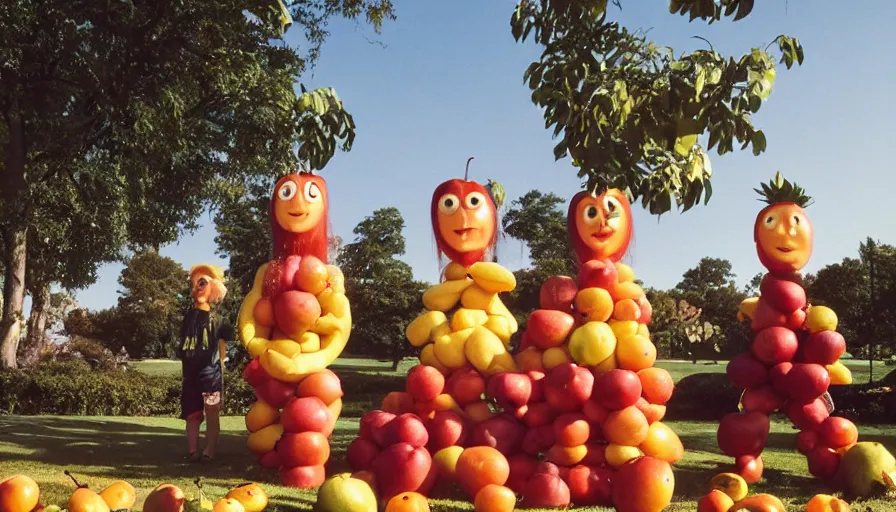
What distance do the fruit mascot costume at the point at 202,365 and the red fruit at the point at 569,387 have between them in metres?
2.88

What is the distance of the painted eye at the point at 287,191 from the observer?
243 inches

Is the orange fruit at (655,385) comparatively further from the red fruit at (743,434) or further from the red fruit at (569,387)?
the red fruit at (743,434)

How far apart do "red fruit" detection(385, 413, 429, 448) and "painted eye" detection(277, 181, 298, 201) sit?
2028mm

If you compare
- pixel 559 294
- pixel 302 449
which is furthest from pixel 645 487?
pixel 302 449

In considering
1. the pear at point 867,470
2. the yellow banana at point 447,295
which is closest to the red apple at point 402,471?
the yellow banana at point 447,295

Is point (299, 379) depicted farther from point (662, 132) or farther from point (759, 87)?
point (759, 87)

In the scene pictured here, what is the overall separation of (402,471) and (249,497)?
3.05 feet

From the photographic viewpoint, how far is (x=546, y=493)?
484cm

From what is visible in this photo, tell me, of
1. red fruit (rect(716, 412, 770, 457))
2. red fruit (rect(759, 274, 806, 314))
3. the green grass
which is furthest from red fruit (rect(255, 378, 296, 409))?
red fruit (rect(759, 274, 806, 314))

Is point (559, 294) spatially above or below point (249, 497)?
above

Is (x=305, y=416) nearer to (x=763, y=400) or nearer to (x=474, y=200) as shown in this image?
(x=474, y=200)

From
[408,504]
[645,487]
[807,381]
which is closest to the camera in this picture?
[408,504]

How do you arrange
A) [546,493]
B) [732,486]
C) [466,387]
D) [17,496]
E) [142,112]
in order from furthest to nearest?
[142,112], [466,387], [546,493], [732,486], [17,496]

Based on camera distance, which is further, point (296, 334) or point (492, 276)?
point (296, 334)
